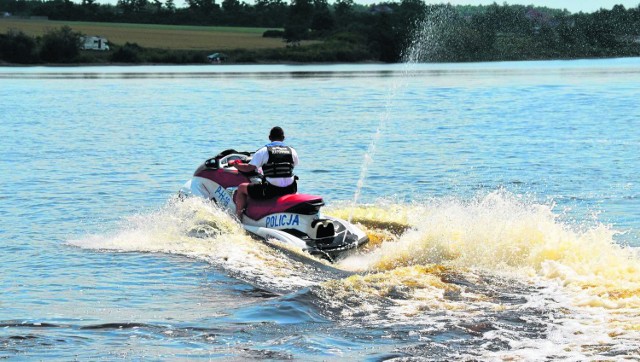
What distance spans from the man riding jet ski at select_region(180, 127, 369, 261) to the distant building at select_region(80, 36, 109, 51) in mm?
118518

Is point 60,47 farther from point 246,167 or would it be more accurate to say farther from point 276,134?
point 276,134

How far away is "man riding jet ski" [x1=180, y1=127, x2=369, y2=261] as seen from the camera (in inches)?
563

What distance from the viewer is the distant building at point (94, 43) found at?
131 metres

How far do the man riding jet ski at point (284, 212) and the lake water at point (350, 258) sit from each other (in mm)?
262

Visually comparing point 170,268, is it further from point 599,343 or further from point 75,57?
point 75,57

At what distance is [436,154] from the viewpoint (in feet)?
98.4

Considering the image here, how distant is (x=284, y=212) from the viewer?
14.7 m

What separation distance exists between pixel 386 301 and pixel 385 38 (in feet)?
385

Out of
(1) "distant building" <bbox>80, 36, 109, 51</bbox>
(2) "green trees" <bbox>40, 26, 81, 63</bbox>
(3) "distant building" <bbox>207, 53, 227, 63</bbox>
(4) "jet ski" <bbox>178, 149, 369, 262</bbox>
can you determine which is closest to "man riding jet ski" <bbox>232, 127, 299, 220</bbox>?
(4) "jet ski" <bbox>178, 149, 369, 262</bbox>

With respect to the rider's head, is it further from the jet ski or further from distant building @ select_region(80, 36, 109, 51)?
distant building @ select_region(80, 36, 109, 51)

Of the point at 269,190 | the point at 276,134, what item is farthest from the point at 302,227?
the point at 276,134

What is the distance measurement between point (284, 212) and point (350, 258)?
1.21 metres

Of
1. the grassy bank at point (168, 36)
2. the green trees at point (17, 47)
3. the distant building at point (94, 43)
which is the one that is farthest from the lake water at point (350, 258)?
the grassy bank at point (168, 36)

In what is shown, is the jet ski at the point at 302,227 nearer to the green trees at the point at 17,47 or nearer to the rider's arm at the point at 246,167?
the rider's arm at the point at 246,167
